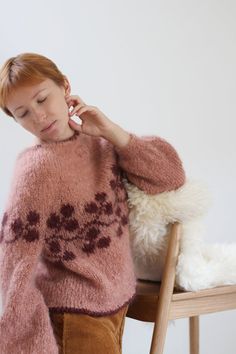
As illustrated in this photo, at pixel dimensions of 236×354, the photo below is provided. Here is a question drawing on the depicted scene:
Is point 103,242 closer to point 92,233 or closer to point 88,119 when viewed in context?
point 92,233

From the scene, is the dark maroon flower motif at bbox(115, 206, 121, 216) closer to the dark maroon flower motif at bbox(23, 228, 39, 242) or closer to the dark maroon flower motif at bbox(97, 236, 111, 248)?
the dark maroon flower motif at bbox(97, 236, 111, 248)

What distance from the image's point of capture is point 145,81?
1.57 meters

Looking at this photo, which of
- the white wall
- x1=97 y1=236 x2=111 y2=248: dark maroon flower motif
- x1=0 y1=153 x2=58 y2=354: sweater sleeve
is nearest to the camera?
x1=0 y1=153 x2=58 y2=354: sweater sleeve

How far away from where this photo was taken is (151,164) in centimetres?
109

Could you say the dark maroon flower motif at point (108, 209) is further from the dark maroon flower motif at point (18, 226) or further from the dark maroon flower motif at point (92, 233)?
the dark maroon flower motif at point (18, 226)

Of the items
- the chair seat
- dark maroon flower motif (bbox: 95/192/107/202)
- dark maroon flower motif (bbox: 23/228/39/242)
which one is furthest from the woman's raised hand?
the chair seat

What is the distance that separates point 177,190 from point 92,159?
19cm

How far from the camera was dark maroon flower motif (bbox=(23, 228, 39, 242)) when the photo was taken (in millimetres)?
962

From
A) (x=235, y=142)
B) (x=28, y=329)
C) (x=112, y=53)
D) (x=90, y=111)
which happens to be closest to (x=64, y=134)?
(x=90, y=111)

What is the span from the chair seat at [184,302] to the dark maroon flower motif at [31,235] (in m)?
0.30

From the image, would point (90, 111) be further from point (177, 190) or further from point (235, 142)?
point (235, 142)

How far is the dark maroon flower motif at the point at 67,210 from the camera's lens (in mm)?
1000

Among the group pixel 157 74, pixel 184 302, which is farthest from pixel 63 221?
pixel 157 74

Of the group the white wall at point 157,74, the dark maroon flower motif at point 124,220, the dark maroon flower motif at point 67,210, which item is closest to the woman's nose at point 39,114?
the dark maroon flower motif at point 67,210
